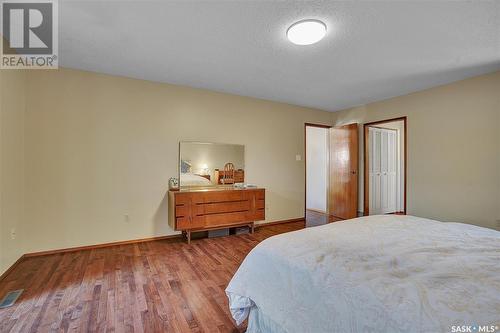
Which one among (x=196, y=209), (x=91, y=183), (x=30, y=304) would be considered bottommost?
(x=30, y=304)

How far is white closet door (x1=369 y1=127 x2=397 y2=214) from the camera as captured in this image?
5184mm

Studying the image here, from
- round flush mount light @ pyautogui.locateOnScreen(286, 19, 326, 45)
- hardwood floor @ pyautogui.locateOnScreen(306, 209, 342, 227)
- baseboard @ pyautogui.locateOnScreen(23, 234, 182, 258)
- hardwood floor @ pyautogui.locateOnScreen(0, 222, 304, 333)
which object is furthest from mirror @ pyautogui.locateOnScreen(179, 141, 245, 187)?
round flush mount light @ pyautogui.locateOnScreen(286, 19, 326, 45)

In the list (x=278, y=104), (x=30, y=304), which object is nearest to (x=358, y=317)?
(x=30, y=304)

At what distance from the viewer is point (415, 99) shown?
4086 millimetres

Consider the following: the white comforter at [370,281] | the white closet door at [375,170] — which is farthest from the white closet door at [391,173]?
the white comforter at [370,281]

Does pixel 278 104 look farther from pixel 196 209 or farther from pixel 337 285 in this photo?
pixel 337 285

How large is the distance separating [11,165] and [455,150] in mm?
5840

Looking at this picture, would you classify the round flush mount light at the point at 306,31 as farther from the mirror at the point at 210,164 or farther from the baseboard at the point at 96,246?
the baseboard at the point at 96,246

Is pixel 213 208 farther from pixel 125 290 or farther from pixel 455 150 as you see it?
pixel 455 150

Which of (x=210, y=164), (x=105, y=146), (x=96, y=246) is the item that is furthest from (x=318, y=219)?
(x=105, y=146)

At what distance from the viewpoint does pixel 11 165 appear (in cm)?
258

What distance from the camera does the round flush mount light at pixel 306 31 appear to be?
2111 mm

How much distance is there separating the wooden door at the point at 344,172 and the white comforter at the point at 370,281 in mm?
3126

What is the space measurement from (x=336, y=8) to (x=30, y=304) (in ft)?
11.5
